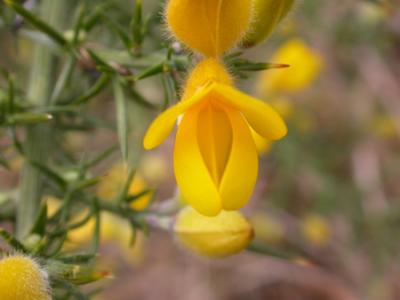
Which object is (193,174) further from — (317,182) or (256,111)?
(317,182)

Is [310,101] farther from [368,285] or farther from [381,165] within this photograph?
[368,285]

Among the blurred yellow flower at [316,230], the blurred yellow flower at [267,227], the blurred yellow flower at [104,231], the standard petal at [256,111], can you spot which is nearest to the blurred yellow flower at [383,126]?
the blurred yellow flower at [316,230]

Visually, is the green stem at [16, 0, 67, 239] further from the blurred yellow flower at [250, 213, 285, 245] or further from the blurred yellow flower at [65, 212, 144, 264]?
the blurred yellow flower at [250, 213, 285, 245]

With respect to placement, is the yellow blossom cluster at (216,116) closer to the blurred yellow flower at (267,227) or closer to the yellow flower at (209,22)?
the yellow flower at (209,22)

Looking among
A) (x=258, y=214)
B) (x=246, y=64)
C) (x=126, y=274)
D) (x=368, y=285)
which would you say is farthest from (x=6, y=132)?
(x=126, y=274)

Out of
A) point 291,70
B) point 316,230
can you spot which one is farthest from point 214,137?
point 316,230

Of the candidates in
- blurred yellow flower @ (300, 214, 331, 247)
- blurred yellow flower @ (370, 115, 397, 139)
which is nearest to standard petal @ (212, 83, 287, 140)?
blurred yellow flower @ (300, 214, 331, 247)
